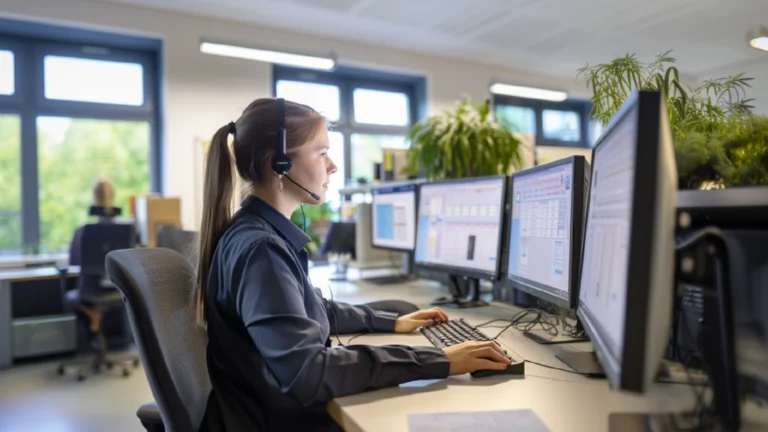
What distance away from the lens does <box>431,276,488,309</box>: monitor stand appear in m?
1.82

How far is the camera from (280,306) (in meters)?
0.89

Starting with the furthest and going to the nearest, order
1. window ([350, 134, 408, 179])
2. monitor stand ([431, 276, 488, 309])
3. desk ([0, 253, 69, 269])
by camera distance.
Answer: window ([350, 134, 408, 179]) → desk ([0, 253, 69, 269]) → monitor stand ([431, 276, 488, 309])

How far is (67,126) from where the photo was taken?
4477 mm

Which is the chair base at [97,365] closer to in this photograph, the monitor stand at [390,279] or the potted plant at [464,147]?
the monitor stand at [390,279]

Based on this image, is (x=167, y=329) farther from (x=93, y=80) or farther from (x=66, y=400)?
(x=93, y=80)

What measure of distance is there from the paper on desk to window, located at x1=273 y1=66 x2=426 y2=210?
4.72 metres

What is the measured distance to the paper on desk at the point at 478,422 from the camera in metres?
0.77

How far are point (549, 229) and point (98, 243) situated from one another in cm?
314

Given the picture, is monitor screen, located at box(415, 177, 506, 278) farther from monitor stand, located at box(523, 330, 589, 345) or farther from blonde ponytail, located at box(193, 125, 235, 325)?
blonde ponytail, located at box(193, 125, 235, 325)

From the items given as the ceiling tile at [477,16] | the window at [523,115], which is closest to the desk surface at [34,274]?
the ceiling tile at [477,16]

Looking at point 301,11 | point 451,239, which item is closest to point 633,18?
point 301,11

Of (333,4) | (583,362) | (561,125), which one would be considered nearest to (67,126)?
(333,4)

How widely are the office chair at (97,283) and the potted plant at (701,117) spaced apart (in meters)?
3.19

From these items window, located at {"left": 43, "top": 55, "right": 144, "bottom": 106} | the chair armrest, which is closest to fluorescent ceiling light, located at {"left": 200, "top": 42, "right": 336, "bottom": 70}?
window, located at {"left": 43, "top": 55, "right": 144, "bottom": 106}
